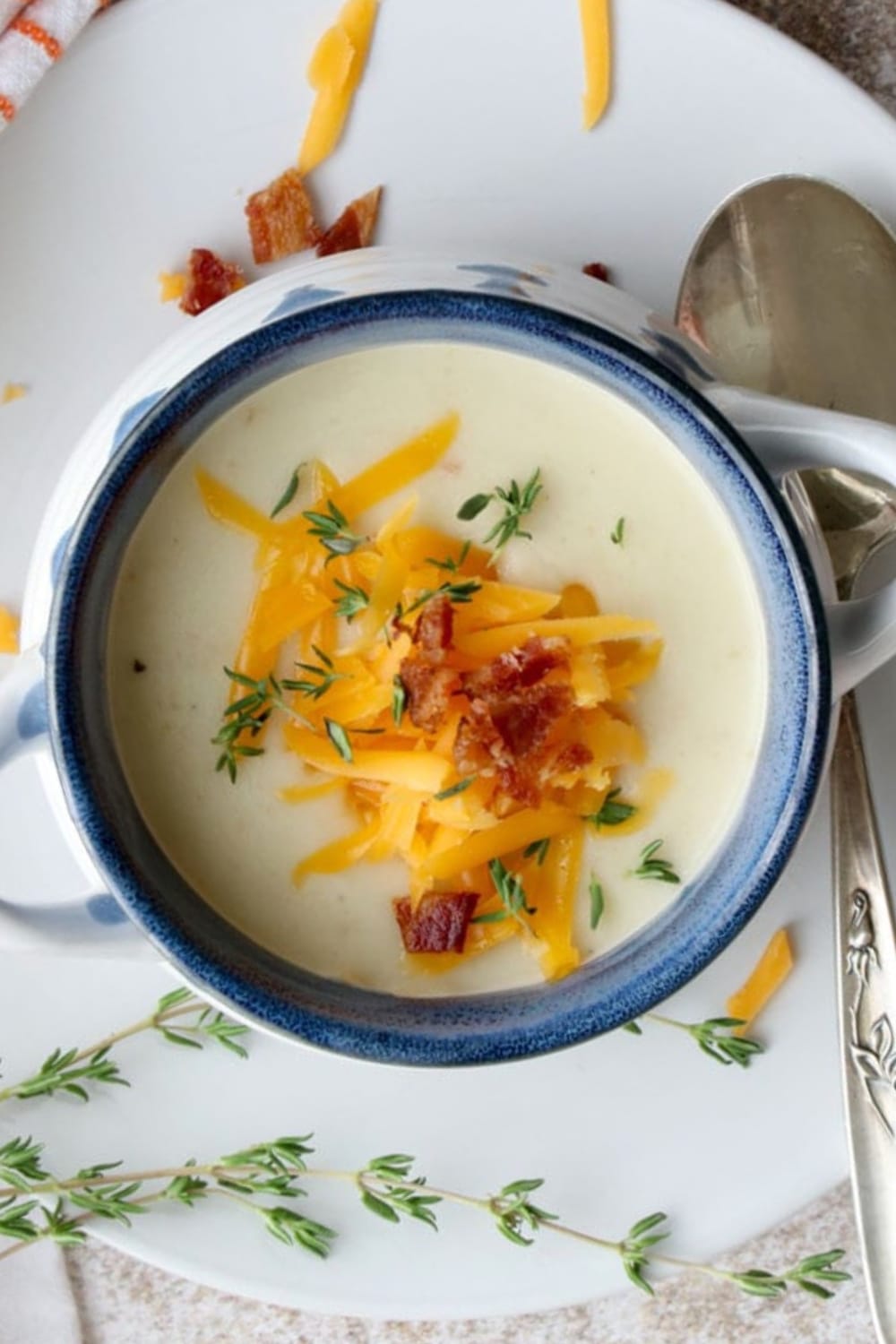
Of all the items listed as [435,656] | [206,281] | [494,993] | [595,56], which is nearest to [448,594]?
[435,656]

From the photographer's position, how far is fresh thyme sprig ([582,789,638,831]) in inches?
57.1

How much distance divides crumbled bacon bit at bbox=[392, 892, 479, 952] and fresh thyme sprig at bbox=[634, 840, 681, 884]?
0.15 meters

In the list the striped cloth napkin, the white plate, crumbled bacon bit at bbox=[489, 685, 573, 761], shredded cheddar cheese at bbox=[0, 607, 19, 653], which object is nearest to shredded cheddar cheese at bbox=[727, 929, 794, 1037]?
the white plate

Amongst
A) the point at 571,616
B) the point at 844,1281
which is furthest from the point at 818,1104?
the point at 571,616

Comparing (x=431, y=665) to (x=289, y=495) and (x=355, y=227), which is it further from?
(x=355, y=227)

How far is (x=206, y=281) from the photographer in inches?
64.4

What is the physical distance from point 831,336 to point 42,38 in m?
0.82

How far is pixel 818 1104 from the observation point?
5.74 ft

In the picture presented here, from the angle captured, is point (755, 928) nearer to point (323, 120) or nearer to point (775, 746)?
point (775, 746)

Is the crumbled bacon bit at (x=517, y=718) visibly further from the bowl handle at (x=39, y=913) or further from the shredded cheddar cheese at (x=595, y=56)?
the shredded cheddar cheese at (x=595, y=56)

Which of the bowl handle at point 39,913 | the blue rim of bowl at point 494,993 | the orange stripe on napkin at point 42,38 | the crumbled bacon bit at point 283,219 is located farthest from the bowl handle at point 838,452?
the orange stripe on napkin at point 42,38

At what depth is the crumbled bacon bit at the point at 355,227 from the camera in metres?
1.62

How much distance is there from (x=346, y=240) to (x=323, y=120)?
12 cm

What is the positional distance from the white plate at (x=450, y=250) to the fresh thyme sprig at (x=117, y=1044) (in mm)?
19
